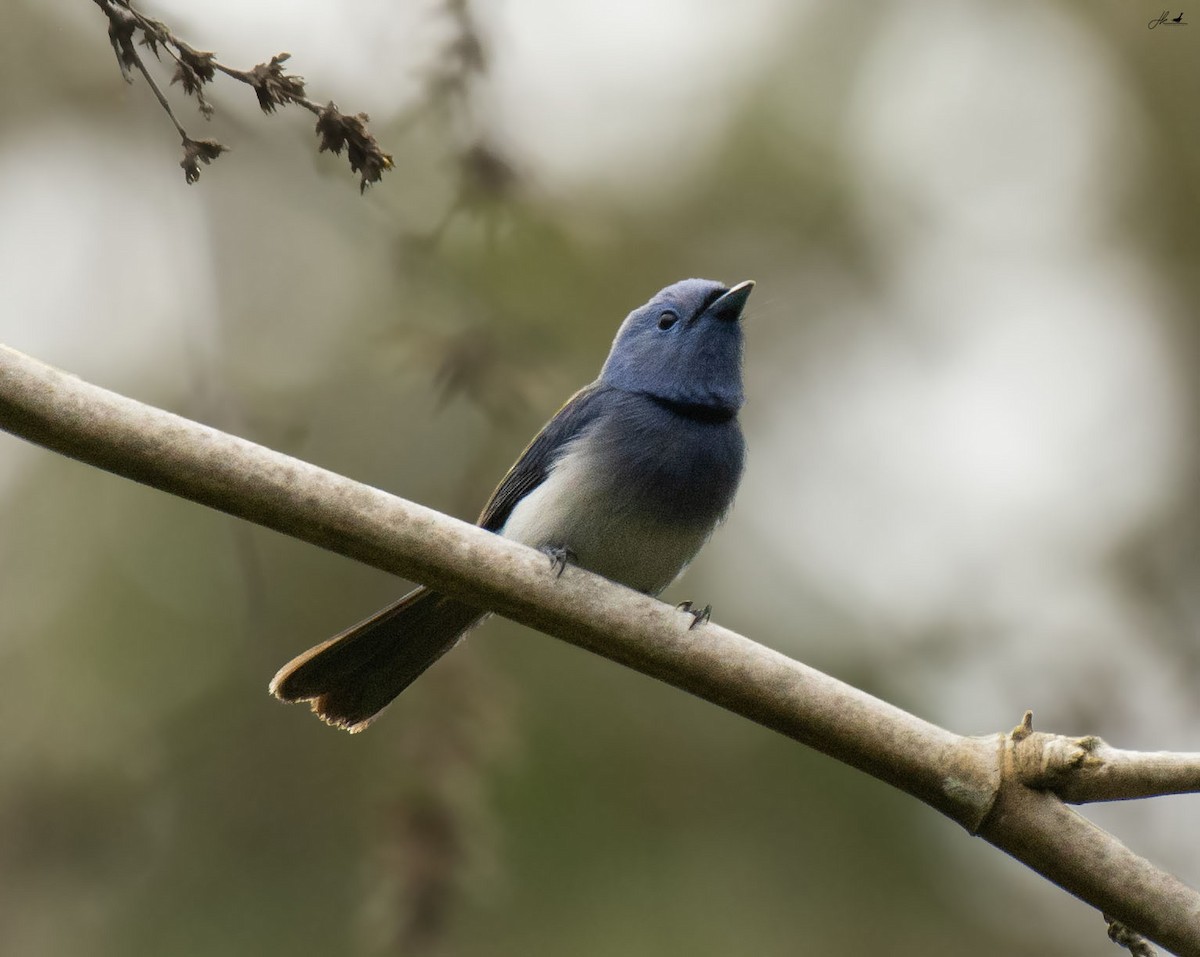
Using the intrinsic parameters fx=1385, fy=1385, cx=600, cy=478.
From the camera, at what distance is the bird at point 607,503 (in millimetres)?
4133

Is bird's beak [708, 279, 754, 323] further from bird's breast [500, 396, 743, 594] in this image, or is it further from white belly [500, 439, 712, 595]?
white belly [500, 439, 712, 595]

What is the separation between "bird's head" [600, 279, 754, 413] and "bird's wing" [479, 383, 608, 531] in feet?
0.47

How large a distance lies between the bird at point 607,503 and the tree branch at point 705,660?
33.1 inches

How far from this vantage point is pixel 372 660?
417 centimetres

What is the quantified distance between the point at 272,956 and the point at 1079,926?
4.72m

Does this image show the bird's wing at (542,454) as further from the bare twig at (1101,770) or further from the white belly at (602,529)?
the bare twig at (1101,770)

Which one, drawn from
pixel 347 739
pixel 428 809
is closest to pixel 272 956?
pixel 347 739

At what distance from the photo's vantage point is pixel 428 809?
4.06 m

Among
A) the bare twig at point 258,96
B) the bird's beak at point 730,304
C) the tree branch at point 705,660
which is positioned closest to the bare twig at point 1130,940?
the tree branch at point 705,660

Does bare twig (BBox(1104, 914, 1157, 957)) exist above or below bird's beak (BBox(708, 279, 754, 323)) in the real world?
below

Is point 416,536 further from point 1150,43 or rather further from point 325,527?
point 1150,43

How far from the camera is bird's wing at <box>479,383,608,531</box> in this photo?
4.59m

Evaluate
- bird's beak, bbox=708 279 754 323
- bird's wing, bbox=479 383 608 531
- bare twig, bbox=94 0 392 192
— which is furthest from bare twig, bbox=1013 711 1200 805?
bird's beak, bbox=708 279 754 323

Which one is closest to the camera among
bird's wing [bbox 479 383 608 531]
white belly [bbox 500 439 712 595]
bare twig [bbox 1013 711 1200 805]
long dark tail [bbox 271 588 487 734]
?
bare twig [bbox 1013 711 1200 805]
